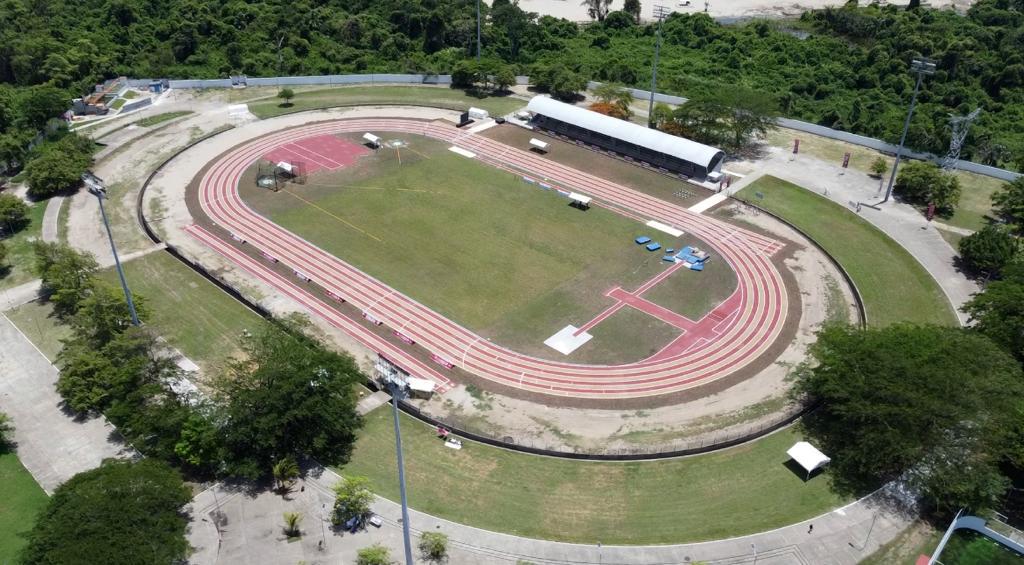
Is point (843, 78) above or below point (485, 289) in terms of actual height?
above

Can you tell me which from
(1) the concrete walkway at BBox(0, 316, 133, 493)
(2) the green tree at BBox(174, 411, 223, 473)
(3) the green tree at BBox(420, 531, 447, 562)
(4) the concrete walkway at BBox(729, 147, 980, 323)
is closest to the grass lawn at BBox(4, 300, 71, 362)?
(1) the concrete walkway at BBox(0, 316, 133, 493)

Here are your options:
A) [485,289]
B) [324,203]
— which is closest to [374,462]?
[485,289]

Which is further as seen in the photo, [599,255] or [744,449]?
[599,255]

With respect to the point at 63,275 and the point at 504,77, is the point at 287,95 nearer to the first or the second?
the point at 504,77

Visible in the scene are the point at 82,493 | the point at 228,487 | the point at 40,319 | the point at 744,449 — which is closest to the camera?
the point at 82,493

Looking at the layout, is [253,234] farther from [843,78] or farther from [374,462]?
[843,78]

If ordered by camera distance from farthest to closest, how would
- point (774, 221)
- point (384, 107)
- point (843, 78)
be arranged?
point (843, 78) → point (384, 107) → point (774, 221)

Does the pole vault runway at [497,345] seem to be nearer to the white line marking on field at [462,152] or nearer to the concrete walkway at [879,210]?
the white line marking on field at [462,152]

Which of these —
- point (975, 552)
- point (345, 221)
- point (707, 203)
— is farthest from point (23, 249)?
point (975, 552)
